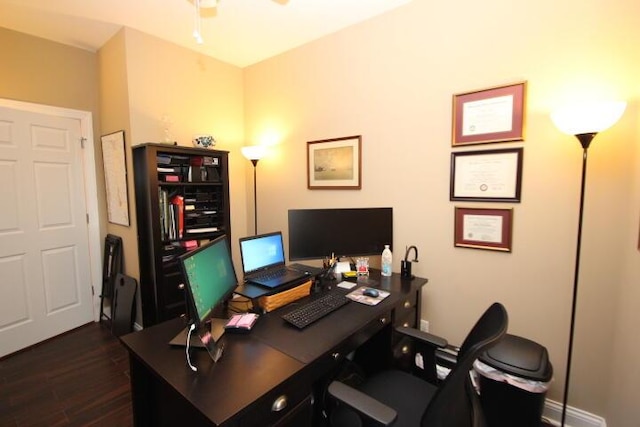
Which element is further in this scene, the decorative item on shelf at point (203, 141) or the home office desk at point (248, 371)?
the decorative item on shelf at point (203, 141)

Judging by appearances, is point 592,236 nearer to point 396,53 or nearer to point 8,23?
point 396,53

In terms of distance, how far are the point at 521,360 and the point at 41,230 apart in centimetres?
378

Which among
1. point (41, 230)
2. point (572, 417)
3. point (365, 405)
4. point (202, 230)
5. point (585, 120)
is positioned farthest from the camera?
point (202, 230)

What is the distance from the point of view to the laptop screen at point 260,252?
5.96 feet

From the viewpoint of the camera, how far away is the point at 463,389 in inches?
41.6

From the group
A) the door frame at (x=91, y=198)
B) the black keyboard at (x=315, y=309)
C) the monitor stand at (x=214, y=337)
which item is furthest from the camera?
the door frame at (x=91, y=198)

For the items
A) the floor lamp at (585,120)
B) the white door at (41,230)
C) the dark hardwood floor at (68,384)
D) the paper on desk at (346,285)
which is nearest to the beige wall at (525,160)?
the floor lamp at (585,120)

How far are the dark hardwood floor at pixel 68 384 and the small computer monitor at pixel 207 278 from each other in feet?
4.00

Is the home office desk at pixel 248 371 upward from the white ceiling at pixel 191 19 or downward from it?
downward

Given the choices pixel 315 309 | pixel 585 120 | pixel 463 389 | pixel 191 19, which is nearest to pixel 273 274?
pixel 315 309

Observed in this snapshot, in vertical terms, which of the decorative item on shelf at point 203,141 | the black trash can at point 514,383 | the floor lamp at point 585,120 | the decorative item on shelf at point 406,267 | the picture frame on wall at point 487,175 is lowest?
the black trash can at point 514,383

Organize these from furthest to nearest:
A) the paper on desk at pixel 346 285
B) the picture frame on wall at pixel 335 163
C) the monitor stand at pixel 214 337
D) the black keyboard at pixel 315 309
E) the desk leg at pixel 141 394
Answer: the picture frame on wall at pixel 335 163 → the paper on desk at pixel 346 285 → the black keyboard at pixel 315 309 → the desk leg at pixel 141 394 → the monitor stand at pixel 214 337

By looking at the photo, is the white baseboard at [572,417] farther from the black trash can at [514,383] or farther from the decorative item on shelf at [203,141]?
the decorative item on shelf at [203,141]

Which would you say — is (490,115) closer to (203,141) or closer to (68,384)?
(203,141)
